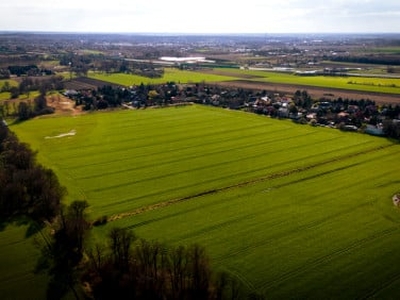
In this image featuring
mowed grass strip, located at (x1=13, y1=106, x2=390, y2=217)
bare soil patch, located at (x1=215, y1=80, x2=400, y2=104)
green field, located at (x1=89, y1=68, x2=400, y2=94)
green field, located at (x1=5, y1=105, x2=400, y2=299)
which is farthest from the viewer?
green field, located at (x1=89, y1=68, x2=400, y2=94)

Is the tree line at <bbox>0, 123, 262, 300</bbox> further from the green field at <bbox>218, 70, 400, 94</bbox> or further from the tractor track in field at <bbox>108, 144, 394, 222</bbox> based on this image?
the green field at <bbox>218, 70, 400, 94</bbox>

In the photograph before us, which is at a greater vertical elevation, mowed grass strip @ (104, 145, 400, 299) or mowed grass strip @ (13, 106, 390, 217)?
mowed grass strip @ (104, 145, 400, 299)

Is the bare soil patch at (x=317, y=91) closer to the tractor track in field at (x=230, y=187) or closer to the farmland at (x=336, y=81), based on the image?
the farmland at (x=336, y=81)

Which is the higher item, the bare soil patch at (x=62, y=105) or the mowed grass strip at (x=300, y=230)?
the mowed grass strip at (x=300, y=230)

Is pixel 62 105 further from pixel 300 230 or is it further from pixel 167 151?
pixel 300 230

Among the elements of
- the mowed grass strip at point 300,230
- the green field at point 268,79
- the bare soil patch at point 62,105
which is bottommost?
the bare soil patch at point 62,105

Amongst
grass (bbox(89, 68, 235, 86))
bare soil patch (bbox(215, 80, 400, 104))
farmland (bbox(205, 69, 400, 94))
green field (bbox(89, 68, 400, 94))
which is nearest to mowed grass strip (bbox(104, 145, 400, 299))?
bare soil patch (bbox(215, 80, 400, 104))

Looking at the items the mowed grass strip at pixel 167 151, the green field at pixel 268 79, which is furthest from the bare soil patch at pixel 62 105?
the green field at pixel 268 79
